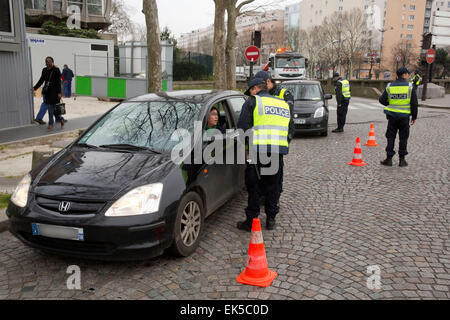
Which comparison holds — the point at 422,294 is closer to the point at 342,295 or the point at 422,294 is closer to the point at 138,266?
the point at 342,295

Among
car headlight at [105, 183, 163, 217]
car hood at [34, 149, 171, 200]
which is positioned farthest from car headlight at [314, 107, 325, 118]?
car headlight at [105, 183, 163, 217]

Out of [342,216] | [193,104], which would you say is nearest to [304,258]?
[342,216]

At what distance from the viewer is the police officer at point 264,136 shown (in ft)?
15.7

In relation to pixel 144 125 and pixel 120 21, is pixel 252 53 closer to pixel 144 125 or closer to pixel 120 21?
pixel 144 125

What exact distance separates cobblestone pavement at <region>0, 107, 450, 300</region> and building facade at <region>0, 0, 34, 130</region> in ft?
25.3

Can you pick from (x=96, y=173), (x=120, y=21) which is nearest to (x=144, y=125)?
(x=96, y=173)

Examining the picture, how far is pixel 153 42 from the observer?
12484mm

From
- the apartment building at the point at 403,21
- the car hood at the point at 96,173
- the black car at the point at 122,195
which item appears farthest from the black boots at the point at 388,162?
the apartment building at the point at 403,21

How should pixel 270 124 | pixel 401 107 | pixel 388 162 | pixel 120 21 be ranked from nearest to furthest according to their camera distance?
pixel 270 124
pixel 401 107
pixel 388 162
pixel 120 21

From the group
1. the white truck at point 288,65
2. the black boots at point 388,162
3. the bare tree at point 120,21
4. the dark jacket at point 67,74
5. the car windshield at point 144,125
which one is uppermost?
the bare tree at point 120,21

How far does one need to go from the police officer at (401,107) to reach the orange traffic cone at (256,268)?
221 inches

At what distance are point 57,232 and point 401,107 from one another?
6.90m

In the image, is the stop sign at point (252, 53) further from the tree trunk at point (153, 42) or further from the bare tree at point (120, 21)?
the bare tree at point (120, 21)
